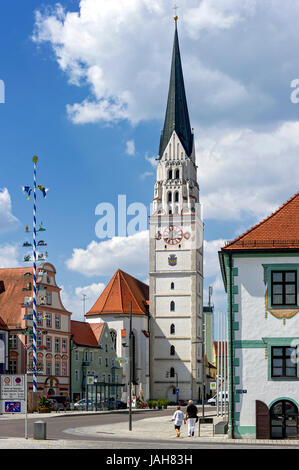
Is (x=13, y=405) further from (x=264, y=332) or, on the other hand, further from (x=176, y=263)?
(x=176, y=263)

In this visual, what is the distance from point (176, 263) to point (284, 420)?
81056mm

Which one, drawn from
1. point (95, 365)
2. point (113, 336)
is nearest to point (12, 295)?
point (95, 365)

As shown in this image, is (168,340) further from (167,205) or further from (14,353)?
(14,353)

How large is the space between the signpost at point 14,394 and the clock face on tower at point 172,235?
279 feet

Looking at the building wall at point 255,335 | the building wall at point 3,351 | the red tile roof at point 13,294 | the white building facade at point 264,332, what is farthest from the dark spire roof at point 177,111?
the building wall at point 255,335

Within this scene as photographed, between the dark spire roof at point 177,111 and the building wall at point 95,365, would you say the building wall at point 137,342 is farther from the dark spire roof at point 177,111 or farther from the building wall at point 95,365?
the dark spire roof at point 177,111

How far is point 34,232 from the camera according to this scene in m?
70.9

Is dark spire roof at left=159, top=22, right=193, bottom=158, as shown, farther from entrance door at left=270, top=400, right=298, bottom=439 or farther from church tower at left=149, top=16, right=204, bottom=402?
entrance door at left=270, top=400, right=298, bottom=439

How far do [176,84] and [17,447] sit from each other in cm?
10065

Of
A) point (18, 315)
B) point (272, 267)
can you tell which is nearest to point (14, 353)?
point (18, 315)

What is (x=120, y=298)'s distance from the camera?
112 m

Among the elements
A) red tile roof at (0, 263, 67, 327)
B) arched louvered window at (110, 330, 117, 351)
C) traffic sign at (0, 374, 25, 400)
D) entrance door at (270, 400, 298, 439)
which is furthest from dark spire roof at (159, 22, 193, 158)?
traffic sign at (0, 374, 25, 400)

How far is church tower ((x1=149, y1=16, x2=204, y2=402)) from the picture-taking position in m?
109

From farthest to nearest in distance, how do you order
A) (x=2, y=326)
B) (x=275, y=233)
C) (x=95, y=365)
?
(x=95, y=365) → (x=2, y=326) → (x=275, y=233)
